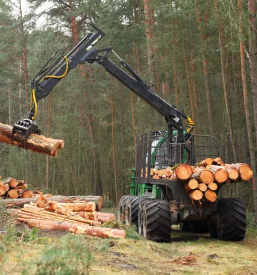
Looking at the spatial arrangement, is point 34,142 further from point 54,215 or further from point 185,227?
point 185,227

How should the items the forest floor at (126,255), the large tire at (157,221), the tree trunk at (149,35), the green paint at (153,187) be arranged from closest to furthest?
the forest floor at (126,255) < the large tire at (157,221) < the green paint at (153,187) < the tree trunk at (149,35)

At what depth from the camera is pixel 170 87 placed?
22453mm

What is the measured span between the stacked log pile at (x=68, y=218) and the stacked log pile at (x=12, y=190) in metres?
2.24

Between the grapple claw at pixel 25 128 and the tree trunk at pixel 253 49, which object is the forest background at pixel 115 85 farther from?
the grapple claw at pixel 25 128

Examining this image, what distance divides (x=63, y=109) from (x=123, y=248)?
759 inches

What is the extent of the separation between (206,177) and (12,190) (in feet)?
20.1

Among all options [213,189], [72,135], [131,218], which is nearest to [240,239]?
[213,189]

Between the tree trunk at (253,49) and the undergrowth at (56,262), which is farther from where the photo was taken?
the tree trunk at (253,49)

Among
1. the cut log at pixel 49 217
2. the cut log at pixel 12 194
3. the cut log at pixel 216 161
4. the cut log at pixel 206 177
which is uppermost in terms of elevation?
the cut log at pixel 216 161

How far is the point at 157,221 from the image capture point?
29.6ft

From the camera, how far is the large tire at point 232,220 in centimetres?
924

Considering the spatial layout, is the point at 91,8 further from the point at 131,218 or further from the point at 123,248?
the point at 123,248

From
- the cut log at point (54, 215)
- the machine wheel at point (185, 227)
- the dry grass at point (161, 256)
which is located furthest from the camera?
the machine wheel at point (185, 227)

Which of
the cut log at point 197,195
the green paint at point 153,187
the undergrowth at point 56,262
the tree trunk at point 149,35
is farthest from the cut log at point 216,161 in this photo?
the tree trunk at point 149,35
